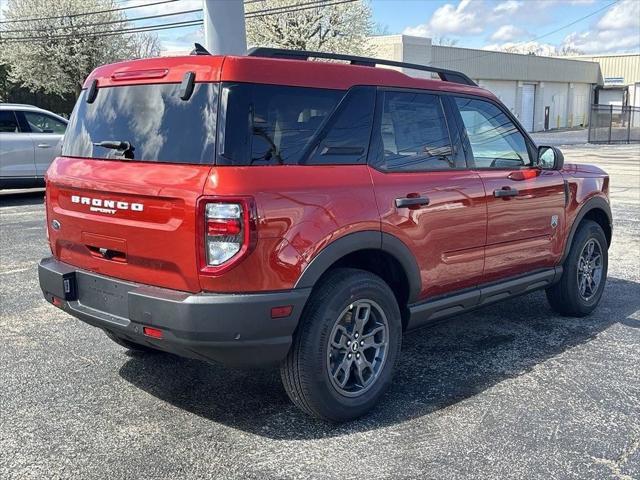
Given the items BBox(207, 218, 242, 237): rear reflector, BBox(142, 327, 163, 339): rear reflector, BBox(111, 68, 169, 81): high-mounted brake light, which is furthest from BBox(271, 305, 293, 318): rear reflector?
BBox(111, 68, 169, 81): high-mounted brake light

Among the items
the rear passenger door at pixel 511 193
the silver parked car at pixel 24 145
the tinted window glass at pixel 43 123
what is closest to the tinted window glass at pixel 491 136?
the rear passenger door at pixel 511 193

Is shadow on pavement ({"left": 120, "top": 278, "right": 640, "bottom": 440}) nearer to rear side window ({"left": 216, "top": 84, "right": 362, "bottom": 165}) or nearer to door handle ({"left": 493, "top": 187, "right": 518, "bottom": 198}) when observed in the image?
door handle ({"left": 493, "top": 187, "right": 518, "bottom": 198})

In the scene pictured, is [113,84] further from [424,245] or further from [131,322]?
[424,245]

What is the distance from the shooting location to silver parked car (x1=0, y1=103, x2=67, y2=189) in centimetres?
1233

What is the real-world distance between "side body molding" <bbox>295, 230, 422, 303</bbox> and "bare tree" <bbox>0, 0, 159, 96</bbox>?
30766 mm

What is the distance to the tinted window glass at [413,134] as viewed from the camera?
12.9 feet

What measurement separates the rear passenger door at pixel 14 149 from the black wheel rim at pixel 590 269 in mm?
10500

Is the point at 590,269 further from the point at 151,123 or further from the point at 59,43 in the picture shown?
the point at 59,43

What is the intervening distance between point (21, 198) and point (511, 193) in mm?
11662

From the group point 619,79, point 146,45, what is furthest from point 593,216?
point 619,79

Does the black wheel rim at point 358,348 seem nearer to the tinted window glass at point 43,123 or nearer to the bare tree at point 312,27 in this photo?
the tinted window glass at point 43,123

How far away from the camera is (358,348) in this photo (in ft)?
12.3

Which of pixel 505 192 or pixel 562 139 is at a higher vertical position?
pixel 505 192

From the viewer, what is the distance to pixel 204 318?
10.3ft
